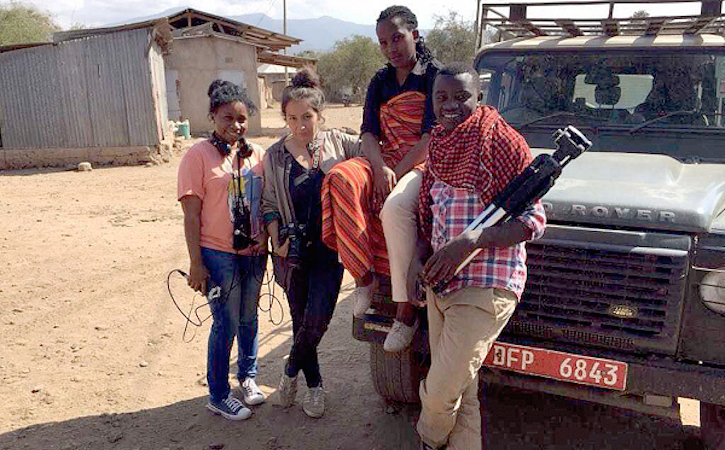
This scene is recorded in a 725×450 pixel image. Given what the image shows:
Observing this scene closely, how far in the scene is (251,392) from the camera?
145 inches

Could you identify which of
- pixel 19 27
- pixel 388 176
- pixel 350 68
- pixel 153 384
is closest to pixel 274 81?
pixel 350 68

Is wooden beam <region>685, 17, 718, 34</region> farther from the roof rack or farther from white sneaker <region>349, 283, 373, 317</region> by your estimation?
white sneaker <region>349, 283, 373, 317</region>

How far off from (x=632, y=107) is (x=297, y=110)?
208cm

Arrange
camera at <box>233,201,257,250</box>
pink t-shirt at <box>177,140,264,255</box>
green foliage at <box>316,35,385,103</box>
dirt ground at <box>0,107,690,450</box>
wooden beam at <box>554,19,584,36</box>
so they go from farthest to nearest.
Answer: green foliage at <box>316,35,385,103</box> < wooden beam at <box>554,19,584,36</box> < dirt ground at <box>0,107,690,450</box> < camera at <box>233,201,257,250</box> < pink t-shirt at <box>177,140,264,255</box>

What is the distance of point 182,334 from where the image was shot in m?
4.72

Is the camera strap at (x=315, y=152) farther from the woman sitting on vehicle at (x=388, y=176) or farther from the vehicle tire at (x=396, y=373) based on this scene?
the vehicle tire at (x=396, y=373)

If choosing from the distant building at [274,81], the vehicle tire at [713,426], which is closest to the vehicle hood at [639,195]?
the vehicle tire at [713,426]

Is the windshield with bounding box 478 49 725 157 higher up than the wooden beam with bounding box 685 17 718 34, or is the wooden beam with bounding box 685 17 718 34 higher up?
the wooden beam with bounding box 685 17 718 34

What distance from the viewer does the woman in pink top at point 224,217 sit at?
3145mm

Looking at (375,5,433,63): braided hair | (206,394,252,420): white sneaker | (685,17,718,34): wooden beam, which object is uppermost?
(685,17,718,34): wooden beam

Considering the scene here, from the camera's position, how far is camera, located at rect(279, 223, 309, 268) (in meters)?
3.13

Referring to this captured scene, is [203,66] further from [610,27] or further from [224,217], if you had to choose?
[224,217]

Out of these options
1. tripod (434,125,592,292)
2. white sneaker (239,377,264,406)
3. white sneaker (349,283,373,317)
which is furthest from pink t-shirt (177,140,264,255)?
tripod (434,125,592,292)

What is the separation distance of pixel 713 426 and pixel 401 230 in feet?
5.79
